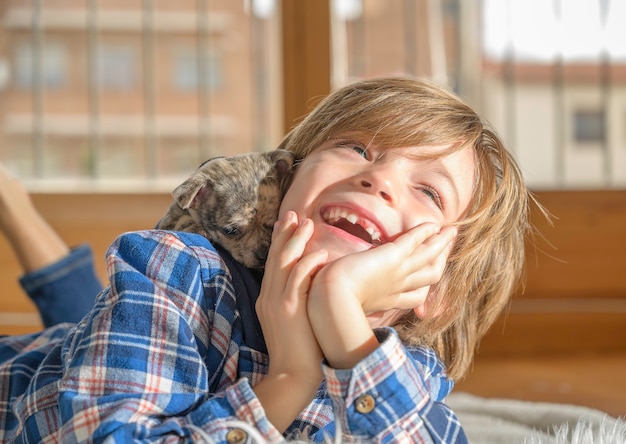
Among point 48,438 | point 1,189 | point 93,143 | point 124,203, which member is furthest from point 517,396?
point 93,143

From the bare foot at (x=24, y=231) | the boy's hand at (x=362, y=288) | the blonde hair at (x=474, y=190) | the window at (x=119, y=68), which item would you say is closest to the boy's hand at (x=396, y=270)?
the boy's hand at (x=362, y=288)

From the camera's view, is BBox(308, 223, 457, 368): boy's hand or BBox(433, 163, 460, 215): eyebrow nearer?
BBox(308, 223, 457, 368): boy's hand

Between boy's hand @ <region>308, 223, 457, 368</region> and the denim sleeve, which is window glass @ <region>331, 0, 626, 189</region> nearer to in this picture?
the denim sleeve

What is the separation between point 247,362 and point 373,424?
0.24 m

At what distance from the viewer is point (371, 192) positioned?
3.61ft

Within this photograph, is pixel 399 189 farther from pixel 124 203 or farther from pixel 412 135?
pixel 124 203

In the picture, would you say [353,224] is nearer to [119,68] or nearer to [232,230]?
[232,230]

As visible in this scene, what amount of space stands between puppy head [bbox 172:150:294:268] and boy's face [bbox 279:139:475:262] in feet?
0.23

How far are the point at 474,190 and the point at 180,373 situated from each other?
62 cm

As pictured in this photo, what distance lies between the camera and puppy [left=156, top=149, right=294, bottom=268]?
4.03 feet

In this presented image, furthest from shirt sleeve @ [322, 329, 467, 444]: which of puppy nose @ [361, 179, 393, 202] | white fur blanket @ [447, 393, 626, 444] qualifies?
white fur blanket @ [447, 393, 626, 444]

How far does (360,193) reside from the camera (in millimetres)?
1095

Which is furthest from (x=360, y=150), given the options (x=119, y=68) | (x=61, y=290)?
(x=119, y=68)

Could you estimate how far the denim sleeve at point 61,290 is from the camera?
6.19 ft
